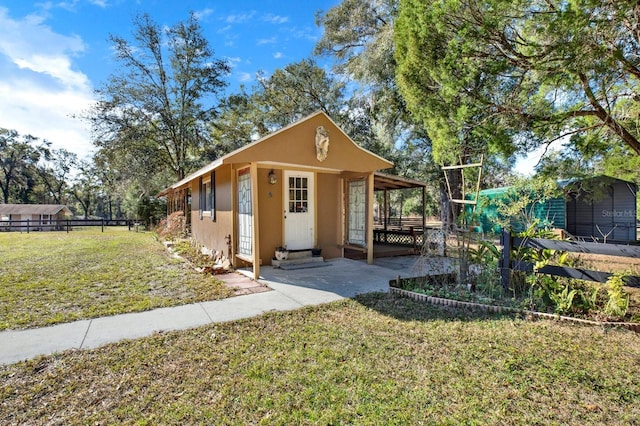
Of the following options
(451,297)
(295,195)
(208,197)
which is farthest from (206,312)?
(208,197)

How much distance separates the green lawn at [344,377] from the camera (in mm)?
2229

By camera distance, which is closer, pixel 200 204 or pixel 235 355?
pixel 235 355

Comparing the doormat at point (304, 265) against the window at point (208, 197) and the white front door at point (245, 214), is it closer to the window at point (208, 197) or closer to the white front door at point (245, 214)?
the white front door at point (245, 214)

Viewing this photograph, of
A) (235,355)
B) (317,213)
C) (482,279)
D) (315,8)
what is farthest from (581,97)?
(315,8)

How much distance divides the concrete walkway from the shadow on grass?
2.08 feet

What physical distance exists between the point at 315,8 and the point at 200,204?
1146cm

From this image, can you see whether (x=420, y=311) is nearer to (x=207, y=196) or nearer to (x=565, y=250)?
(x=565, y=250)

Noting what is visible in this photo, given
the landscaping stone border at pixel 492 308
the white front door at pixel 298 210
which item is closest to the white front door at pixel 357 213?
the white front door at pixel 298 210

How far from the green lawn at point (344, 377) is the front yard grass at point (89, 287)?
4.89 feet

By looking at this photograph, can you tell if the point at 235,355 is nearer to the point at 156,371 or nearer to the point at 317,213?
the point at 156,371

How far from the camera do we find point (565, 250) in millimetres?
4234

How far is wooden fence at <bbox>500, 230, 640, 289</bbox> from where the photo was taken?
378cm

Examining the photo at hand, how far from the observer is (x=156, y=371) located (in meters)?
2.83

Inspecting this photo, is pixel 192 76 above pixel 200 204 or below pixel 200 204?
above
